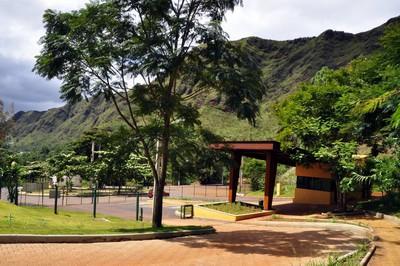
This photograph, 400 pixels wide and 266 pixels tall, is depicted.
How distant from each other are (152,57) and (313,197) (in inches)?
1027

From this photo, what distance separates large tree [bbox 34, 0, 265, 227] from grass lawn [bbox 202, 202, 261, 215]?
11.4 meters

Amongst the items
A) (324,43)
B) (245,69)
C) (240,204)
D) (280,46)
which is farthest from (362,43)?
(245,69)

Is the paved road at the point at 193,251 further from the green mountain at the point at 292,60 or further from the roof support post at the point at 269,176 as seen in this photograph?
the green mountain at the point at 292,60

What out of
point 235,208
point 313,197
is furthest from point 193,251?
point 313,197

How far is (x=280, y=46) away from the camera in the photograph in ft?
586

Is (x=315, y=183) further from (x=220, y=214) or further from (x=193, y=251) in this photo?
(x=193, y=251)

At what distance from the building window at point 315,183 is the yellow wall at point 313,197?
0.34 m

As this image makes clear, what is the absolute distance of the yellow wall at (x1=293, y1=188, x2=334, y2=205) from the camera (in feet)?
124

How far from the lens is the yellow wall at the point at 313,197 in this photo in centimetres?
3778

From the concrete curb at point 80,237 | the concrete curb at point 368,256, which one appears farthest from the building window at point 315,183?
the concrete curb at point 368,256

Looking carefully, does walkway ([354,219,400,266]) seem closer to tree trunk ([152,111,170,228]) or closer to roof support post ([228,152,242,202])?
tree trunk ([152,111,170,228])

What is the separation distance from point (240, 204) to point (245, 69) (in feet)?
53.5

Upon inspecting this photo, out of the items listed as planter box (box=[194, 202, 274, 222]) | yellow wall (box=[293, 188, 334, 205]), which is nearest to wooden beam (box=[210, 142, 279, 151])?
planter box (box=[194, 202, 274, 222])

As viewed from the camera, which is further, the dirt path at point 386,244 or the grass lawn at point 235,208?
the grass lawn at point 235,208
